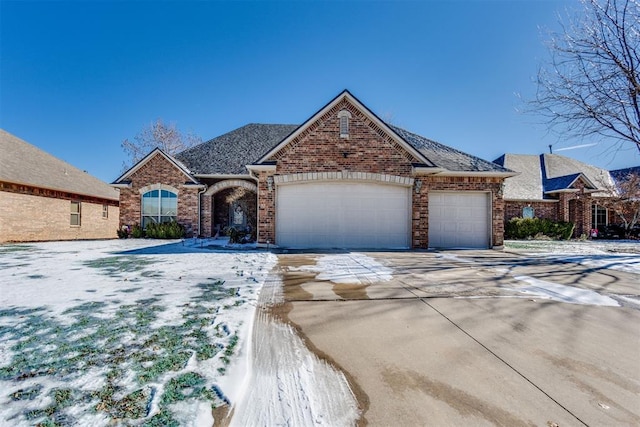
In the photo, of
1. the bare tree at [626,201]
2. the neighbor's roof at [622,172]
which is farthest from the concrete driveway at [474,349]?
the neighbor's roof at [622,172]

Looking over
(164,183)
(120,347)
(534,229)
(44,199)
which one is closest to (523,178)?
(534,229)

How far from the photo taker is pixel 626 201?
1697cm

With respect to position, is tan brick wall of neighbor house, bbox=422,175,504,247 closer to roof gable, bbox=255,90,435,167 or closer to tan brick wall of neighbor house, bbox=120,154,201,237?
roof gable, bbox=255,90,435,167

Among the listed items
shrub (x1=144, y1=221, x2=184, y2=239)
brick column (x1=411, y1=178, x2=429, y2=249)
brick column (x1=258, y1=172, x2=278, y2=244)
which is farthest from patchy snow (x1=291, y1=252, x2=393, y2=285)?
shrub (x1=144, y1=221, x2=184, y2=239)

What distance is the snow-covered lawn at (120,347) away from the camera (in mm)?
1812

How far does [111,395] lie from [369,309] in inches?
111

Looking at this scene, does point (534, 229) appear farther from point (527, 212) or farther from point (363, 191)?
point (363, 191)

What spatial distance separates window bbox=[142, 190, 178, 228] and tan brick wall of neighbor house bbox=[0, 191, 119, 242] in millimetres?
5408

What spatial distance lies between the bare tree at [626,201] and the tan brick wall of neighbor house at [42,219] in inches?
1268

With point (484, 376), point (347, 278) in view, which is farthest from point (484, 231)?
point (484, 376)

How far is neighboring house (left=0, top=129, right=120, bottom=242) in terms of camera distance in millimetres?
13320

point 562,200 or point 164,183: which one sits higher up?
point 164,183

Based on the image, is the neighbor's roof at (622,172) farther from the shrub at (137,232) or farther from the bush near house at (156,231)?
the shrub at (137,232)

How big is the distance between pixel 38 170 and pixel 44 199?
1844mm
